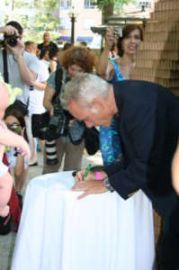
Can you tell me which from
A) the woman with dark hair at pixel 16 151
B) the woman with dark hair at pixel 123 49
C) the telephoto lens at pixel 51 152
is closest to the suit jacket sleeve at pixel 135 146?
the woman with dark hair at pixel 123 49

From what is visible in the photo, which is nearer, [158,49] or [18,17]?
[158,49]

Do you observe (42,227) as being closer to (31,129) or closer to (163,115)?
(163,115)

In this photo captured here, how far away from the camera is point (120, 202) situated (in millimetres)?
2393

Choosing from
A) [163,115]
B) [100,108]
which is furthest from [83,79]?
[163,115]

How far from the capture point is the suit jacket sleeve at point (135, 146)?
220 cm

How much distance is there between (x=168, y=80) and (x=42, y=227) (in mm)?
1156

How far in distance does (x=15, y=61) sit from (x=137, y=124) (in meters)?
2.21

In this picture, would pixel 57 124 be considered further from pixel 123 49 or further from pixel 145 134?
pixel 145 134

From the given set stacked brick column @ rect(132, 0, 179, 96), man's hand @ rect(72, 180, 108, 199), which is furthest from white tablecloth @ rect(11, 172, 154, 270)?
stacked brick column @ rect(132, 0, 179, 96)

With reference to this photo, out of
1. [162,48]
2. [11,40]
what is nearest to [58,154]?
[11,40]

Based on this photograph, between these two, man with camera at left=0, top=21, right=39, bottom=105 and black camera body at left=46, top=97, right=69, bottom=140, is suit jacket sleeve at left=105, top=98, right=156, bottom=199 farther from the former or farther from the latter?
man with camera at left=0, top=21, right=39, bottom=105

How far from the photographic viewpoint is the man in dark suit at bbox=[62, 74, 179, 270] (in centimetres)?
222

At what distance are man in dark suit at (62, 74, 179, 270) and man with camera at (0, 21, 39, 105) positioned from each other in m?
1.78

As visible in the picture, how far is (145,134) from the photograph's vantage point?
87.5 inches
